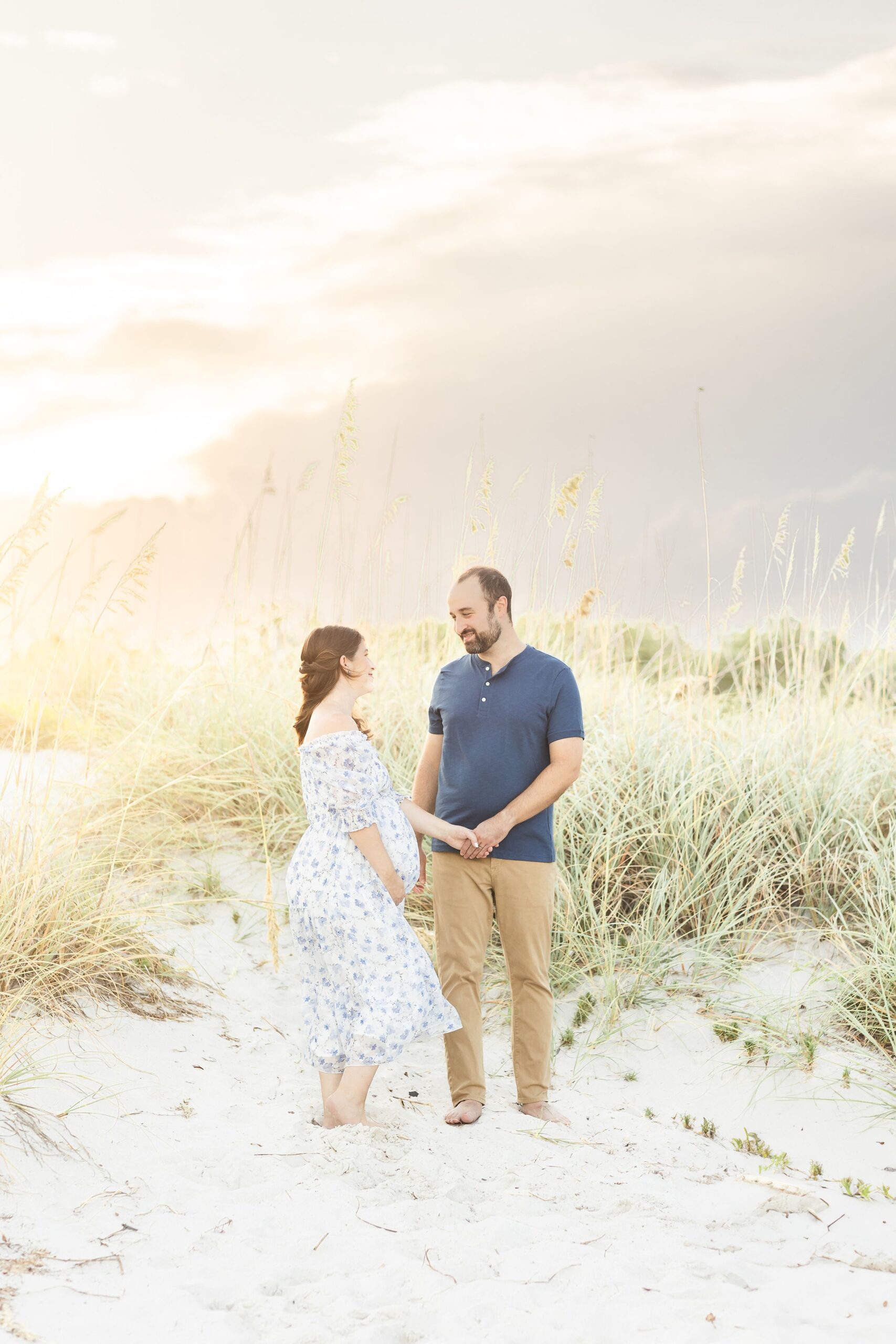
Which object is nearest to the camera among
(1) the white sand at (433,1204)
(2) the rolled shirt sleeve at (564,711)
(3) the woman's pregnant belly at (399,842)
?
(1) the white sand at (433,1204)

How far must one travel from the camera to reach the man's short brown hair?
421cm

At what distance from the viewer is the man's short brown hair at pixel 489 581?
4211 mm

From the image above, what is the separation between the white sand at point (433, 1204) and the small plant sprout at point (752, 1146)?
9 centimetres

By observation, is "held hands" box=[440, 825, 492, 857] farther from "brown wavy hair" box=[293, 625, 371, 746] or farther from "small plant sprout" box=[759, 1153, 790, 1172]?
"small plant sprout" box=[759, 1153, 790, 1172]

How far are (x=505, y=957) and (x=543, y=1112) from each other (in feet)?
2.04

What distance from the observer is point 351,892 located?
3881mm

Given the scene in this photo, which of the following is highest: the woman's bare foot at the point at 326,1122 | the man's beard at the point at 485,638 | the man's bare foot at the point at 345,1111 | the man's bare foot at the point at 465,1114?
the man's beard at the point at 485,638

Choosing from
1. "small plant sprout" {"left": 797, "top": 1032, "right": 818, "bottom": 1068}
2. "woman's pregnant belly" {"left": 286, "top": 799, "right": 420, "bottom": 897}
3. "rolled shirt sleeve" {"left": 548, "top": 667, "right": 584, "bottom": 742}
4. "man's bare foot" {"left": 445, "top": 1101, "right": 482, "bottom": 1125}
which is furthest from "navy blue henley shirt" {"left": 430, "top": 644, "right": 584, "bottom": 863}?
"small plant sprout" {"left": 797, "top": 1032, "right": 818, "bottom": 1068}

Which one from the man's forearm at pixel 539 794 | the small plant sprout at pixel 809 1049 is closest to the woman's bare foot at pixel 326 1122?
the man's forearm at pixel 539 794

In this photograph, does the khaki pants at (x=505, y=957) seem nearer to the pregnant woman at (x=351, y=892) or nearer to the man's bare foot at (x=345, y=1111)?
the pregnant woman at (x=351, y=892)

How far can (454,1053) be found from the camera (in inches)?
168

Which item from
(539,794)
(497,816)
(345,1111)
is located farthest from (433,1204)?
(539,794)

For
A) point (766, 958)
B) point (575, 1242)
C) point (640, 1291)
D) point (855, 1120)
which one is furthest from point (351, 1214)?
point (766, 958)

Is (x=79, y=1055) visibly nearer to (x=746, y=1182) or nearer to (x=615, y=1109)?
(x=615, y=1109)
